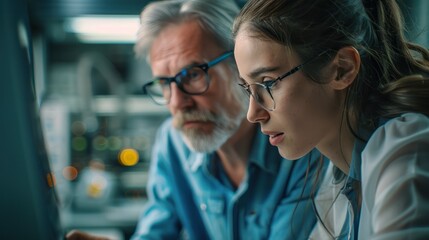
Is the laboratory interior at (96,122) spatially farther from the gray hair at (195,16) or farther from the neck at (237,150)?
the neck at (237,150)

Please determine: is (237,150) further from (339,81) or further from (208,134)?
(339,81)

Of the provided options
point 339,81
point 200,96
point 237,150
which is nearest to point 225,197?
point 237,150

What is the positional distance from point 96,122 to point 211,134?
2.22 metres

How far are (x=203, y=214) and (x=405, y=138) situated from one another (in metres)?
0.99

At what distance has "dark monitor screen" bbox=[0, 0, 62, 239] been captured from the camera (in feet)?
2.32

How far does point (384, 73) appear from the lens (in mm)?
1092

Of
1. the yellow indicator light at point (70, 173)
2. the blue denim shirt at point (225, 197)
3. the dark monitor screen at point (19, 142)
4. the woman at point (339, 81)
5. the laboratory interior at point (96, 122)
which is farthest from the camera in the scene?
the yellow indicator light at point (70, 173)

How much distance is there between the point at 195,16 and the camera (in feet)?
5.76

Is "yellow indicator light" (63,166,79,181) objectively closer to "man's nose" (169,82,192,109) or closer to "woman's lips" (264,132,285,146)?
"man's nose" (169,82,192,109)

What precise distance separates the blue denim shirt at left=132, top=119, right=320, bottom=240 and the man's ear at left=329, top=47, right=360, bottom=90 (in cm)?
31

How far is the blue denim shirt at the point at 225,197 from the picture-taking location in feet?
4.83

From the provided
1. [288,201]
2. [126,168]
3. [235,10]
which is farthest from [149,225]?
[126,168]

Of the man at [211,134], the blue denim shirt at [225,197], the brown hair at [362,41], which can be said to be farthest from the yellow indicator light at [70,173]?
the brown hair at [362,41]

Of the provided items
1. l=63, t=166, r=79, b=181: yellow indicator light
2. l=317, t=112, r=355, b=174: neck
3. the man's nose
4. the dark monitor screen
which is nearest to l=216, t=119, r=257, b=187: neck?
the man's nose
